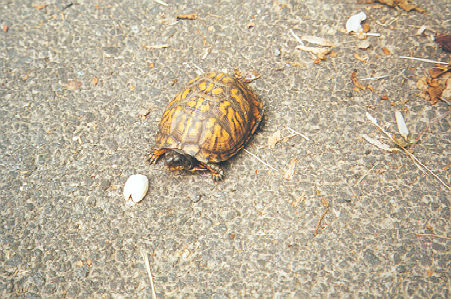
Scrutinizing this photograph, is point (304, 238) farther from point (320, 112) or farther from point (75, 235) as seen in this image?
point (75, 235)

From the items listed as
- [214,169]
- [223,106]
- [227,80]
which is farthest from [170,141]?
[227,80]

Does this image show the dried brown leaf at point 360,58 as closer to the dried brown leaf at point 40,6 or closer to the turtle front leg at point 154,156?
the turtle front leg at point 154,156

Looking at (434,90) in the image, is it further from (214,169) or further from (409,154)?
(214,169)

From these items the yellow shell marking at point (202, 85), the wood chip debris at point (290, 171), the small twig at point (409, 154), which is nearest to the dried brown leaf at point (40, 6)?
the yellow shell marking at point (202, 85)

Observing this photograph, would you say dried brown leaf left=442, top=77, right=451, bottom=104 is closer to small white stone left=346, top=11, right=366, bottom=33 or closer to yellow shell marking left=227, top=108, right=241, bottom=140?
small white stone left=346, top=11, right=366, bottom=33

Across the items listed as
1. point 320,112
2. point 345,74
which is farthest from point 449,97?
point 320,112

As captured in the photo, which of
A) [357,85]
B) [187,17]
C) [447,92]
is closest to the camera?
[447,92]
